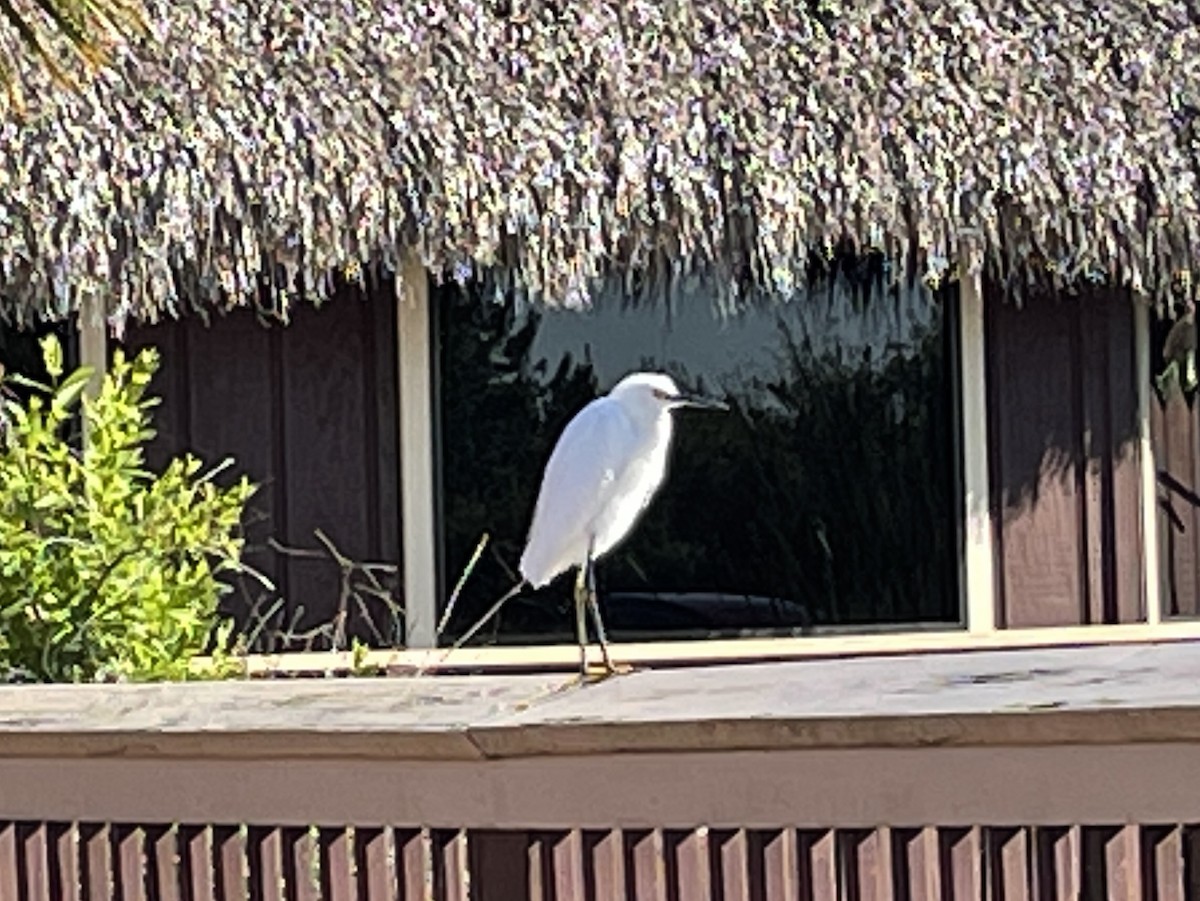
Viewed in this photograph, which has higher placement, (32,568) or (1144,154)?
(1144,154)

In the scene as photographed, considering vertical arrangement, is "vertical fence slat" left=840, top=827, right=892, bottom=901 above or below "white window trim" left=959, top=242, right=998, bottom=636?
below

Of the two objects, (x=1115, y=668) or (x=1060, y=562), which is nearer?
(x=1115, y=668)

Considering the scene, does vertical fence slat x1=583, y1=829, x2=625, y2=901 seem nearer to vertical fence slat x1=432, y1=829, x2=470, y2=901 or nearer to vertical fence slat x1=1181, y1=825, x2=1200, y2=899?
vertical fence slat x1=432, y1=829, x2=470, y2=901

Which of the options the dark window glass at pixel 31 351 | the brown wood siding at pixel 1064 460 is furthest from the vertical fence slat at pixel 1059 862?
the dark window glass at pixel 31 351

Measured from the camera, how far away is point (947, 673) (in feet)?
7.04

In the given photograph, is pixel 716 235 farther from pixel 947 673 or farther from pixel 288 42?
pixel 947 673

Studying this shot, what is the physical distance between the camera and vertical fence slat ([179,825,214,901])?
220 centimetres

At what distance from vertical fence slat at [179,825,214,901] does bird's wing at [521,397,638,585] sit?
2.05 metres

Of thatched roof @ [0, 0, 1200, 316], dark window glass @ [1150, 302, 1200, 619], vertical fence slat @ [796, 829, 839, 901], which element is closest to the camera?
vertical fence slat @ [796, 829, 839, 901]

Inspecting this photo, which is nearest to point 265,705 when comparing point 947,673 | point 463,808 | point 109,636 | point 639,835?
Answer: point 463,808

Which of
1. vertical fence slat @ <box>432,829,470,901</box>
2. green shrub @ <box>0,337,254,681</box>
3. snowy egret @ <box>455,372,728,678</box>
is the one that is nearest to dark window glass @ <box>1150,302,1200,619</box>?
snowy egret @ <box>455,372,728,678</box>

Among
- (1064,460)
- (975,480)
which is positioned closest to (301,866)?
(975,480)

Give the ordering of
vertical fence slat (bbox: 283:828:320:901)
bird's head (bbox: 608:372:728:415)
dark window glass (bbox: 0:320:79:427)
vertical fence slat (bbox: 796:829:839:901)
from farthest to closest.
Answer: dark window glass (bbox: 0:320:79:427), bird's head (bbox: 608:372:728:415), vertical fence slat (bbox: 283:828:320:901), vertical fence slat (bbox: 796:829:839:901)

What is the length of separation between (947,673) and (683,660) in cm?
412
